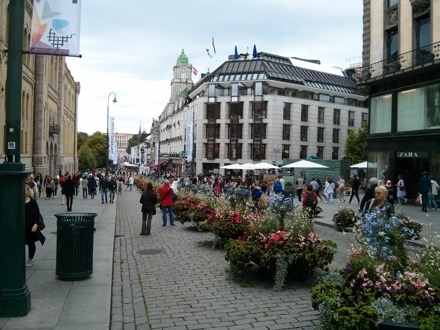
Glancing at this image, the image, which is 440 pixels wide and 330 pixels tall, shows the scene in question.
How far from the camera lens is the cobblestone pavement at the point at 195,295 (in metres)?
5.54

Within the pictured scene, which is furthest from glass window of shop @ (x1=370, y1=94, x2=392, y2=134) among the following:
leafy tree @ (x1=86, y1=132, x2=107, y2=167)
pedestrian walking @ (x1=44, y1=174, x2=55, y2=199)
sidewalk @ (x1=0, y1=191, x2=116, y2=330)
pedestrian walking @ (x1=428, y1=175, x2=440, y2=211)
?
leafy tree @ (x1=86, y1=132, x2=107, y2=167)

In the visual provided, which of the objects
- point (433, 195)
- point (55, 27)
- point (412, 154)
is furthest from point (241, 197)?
point (412, 154)

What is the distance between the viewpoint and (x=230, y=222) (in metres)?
9.96

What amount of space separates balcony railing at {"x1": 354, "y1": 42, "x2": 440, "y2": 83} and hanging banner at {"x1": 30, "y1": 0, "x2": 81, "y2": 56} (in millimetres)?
19276

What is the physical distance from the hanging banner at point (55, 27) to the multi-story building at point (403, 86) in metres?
19.3

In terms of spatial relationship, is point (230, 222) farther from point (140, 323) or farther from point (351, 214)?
point (351, 214)

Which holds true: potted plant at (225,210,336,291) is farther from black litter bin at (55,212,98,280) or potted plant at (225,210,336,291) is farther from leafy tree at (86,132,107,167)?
leafy tree at (86,132,107,167)

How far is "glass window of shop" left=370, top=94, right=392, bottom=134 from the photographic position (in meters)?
24.9

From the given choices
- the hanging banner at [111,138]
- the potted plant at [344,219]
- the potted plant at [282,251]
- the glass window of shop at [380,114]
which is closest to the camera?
the potted plant at [282,251]

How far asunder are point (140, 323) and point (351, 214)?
10312 mm

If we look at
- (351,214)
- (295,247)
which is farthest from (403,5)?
(295,247)

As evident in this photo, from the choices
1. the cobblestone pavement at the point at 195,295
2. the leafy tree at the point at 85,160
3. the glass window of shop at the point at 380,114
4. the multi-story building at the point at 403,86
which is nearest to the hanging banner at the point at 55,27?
the cobblestone pavement at the point at 195,295

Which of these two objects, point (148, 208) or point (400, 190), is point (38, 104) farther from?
point (400, 190)

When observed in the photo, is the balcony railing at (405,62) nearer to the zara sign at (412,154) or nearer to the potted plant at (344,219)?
the zara sign at (412,154)
